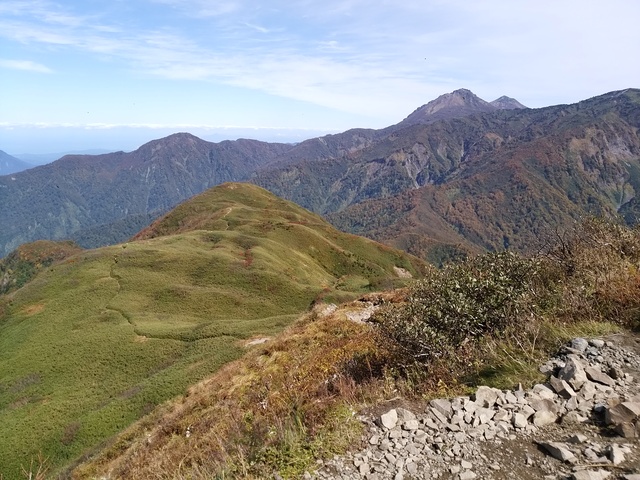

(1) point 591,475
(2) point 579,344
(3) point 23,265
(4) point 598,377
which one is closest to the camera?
(1) point 591,475

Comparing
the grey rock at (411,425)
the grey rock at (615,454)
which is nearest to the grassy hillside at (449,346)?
the grey rock at (411,425)

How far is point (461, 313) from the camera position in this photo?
11.0 meters

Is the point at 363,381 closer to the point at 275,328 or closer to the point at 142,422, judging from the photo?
the point at 142,422

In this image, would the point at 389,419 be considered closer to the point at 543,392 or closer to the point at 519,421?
the point at 519,421

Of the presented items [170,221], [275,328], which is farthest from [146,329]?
[170,221]

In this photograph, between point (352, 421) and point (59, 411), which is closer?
point (352, 421)

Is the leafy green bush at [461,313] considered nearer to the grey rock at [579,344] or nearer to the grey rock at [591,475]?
the grey rock at [579,344]

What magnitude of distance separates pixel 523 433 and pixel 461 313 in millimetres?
3862

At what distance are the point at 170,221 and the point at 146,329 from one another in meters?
126

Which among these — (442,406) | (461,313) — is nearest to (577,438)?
(442,406)

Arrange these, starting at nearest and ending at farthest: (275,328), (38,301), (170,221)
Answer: (275,328) → (38,301) → (170,221)

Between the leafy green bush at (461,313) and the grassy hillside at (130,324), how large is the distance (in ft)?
52.5

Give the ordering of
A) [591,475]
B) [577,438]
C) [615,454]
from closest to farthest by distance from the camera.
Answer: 1. [591,475]
2. [615,454]
3. [577,438]

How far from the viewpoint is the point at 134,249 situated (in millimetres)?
90438
